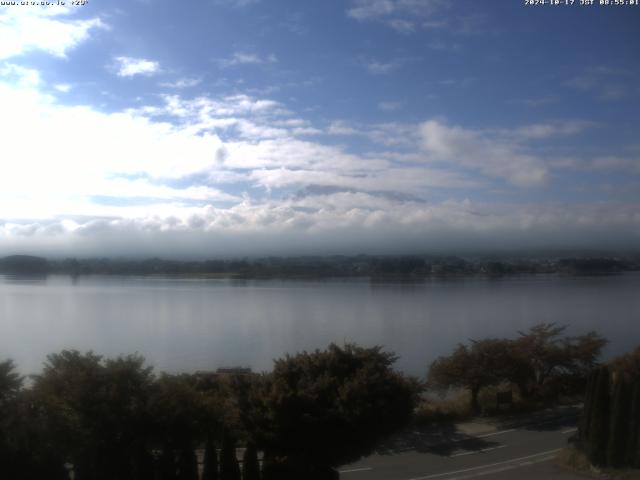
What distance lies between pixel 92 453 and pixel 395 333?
28.1m

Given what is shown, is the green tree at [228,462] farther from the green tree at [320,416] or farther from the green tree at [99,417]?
the green tree at [99,417]

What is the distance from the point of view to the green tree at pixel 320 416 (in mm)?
9664

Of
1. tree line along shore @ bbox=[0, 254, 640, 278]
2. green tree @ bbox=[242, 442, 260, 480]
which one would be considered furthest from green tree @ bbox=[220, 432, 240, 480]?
tree line along shore @ bbox=[0, 254, 640, 278]

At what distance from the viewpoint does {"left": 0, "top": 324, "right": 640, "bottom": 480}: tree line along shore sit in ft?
27.4

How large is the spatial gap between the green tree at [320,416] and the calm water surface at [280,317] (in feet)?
49.5

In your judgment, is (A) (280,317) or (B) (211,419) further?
(A) (280,317)

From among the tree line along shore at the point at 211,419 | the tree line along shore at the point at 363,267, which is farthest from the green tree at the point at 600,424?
the tree line along shore at the point at 363,267

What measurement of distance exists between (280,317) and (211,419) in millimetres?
33246

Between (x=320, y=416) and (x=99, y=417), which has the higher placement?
(x=99, y=417)

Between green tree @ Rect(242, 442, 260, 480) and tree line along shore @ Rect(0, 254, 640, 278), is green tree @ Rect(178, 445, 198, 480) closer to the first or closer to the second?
green tree @ Rect(242, 442, 260, 480)

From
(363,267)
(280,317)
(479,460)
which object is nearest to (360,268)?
(363,267)

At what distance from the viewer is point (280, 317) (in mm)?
42219

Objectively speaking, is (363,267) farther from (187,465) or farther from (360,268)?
(187,465)

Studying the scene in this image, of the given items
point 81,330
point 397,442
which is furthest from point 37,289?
point 397,442
